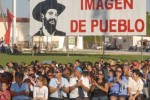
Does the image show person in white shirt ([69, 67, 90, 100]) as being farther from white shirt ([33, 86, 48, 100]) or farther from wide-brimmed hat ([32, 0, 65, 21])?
wide-brimmed hat ([32, 0, 65, 21])

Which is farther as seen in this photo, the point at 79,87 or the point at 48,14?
the point at 48,14

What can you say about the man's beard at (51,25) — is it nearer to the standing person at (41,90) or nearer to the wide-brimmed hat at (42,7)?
the wide-brimmed hat at (42,7)

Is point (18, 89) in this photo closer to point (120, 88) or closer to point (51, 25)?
point (120, 88)

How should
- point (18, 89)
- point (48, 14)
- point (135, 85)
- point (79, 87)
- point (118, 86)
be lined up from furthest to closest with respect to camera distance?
point (48, 14) → point (135, 85) → point (118, 86) → point (79, 87) → point (18, 89)

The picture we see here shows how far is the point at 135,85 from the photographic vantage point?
15.6m

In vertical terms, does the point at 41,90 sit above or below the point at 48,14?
below

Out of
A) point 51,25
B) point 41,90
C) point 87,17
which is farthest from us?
point 51,25

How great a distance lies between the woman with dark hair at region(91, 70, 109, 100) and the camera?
14703mm

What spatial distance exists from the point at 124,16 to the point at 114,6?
102cm

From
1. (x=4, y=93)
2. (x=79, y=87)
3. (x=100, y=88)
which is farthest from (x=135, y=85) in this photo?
(x=4, y=93)

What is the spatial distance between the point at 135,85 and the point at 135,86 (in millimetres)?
Result: 33

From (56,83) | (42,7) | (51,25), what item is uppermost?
(42,7)

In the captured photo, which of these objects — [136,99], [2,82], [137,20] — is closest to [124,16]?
[137,20]

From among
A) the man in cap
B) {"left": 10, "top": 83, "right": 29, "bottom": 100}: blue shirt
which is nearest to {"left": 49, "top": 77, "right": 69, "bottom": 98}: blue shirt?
{"left": 10, "top": 83, "right": 29, "bottom": 100}: blue shirt
